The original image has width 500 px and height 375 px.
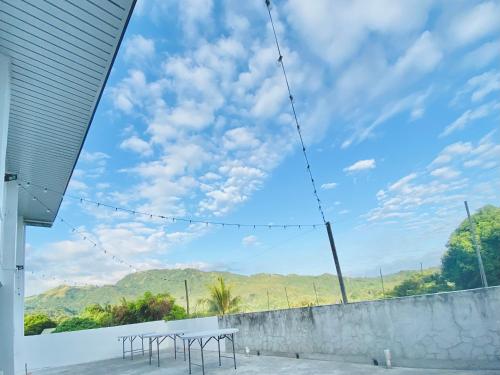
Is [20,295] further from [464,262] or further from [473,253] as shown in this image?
[473,253]

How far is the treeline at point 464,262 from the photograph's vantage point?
49.0ft

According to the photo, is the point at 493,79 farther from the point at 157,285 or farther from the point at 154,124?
the point at 157,285

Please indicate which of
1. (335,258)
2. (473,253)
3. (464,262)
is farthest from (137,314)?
(473,253)

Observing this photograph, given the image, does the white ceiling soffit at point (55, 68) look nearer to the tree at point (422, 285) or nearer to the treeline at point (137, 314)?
the treeline at point (137, 314)

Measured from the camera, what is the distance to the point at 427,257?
16484mm

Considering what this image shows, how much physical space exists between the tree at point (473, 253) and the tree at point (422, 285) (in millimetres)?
538

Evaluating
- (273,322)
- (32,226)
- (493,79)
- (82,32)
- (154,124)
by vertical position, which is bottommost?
(273,322)

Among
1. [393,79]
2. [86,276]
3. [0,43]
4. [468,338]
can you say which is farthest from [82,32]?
[86,276]

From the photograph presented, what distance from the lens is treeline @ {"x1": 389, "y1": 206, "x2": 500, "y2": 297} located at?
1493cm

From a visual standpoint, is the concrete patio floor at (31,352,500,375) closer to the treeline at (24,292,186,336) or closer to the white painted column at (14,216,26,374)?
the white painted column at (14,216,26,374)

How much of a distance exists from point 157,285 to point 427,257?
114 ft

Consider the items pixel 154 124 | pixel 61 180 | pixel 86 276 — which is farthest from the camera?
pixel 86 276

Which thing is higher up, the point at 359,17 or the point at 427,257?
the point at 359,17

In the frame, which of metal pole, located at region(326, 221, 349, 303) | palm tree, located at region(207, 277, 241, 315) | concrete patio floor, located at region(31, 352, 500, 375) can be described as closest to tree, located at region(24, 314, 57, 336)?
concrete patio floor, located at region(31, 352, 500, 375)
